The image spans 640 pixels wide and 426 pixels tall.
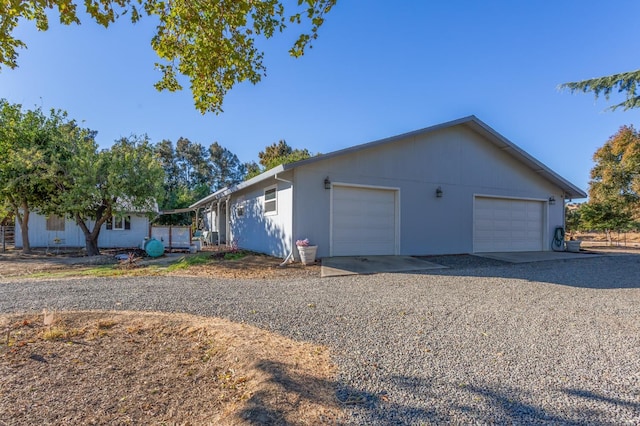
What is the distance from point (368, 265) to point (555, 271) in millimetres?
4736

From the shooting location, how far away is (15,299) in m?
5.19

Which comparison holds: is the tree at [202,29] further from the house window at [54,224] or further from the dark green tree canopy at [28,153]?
the house window at [54,224]

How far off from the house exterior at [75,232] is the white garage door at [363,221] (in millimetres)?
11993

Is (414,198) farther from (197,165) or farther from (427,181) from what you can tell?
(197,165)

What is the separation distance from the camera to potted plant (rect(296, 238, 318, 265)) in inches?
360

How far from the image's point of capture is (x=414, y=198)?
11.4 metres

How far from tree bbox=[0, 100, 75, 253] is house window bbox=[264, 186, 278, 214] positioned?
7.89 metres

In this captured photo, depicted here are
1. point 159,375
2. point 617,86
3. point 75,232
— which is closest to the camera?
point 159,375

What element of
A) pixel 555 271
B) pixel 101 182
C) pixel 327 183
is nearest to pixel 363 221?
pixel 327 183

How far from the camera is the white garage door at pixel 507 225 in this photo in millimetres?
12641

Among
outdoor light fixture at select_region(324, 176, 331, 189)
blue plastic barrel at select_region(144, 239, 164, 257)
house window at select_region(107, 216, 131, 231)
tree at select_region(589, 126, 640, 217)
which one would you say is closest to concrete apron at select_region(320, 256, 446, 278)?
outdoor light fixture at select_region(324, 176, 331, 189)

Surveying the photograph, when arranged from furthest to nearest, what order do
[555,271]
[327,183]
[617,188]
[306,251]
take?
1. [617,188]
2. [327,183]
3. [306,251]
4. [555,271]

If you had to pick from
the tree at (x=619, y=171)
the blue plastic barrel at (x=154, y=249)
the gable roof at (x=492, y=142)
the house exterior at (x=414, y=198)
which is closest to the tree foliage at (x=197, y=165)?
the blue plastic barrel at (x=154, y=249)

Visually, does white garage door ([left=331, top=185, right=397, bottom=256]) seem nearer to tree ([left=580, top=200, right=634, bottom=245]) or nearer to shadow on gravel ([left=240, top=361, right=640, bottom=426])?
shadow on gravel ([left=240, top=361, right=640, bottom=426])
